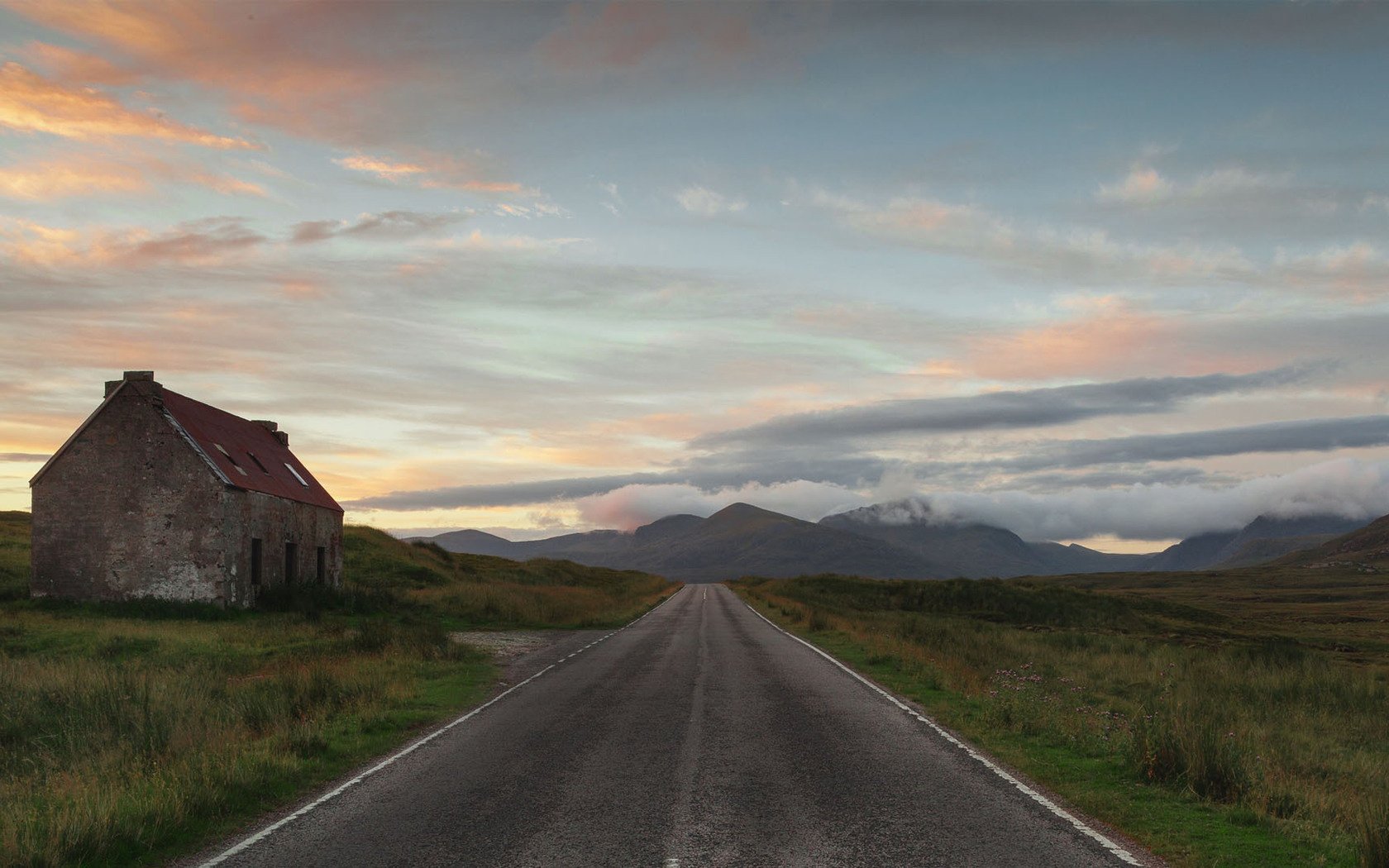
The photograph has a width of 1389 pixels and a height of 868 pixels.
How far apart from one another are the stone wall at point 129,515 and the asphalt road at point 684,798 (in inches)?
902

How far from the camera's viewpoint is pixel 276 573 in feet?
129

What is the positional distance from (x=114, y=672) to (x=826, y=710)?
541 inches

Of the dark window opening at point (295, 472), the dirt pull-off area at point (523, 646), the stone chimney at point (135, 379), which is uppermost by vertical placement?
the stone chimney at point (135, 379)

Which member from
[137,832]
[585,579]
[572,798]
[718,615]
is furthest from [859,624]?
[585,579]

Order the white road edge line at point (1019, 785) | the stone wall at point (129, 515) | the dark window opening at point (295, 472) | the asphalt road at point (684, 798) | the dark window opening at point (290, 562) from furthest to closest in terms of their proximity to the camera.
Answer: the dark window opening at point (295, 472) < the dark window opening at point (290, 562) < the stone wall at point (129, 515) < the white road edge line at point (1019, 785) < the asphalt road at point (684, 798)

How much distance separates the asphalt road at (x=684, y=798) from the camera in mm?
7738

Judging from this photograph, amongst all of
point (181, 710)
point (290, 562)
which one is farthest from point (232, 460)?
point (181, 710)

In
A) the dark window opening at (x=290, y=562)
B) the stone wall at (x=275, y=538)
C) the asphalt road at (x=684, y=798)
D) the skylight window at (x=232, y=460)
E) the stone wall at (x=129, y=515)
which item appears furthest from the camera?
the dark window opening at (x=290, y=562)

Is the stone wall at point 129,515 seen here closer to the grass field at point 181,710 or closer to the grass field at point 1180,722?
the grass field at point 181,710

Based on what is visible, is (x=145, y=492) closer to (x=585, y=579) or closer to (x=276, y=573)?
(x=276, y=573)

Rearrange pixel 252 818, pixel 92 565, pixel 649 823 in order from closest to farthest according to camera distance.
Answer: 1. pixel 649 823
2. pixel 252 818
3. pixel 92 565

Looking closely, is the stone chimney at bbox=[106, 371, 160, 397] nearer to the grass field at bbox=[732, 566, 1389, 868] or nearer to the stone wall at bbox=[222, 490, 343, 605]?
the stone wall at bbox=[222, 490, 343, 605]

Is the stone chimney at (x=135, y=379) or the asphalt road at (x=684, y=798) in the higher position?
the stone chimney at (x=135, y=379)

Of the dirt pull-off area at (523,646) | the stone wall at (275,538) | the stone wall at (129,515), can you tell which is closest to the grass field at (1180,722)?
the dirt pull-off area at (523,646)
